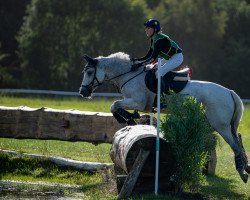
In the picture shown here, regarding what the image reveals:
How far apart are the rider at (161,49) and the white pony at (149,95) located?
Answer: 1.55 ft

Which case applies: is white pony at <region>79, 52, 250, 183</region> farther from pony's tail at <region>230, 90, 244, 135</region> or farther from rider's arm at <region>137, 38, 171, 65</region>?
rider's arm at <region>137, 38, 171, 65</region>

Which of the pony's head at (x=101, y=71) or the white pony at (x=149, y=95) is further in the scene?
the pony's head at (x=101, y=71)

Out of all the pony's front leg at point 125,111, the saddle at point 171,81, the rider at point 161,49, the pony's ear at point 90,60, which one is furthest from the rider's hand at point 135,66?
the pony's ear at point 90,60

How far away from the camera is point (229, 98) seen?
1205 centimetres

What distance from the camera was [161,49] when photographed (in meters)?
11.8

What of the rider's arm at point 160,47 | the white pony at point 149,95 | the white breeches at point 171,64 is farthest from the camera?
the white breeches at point 171,64

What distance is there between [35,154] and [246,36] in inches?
1698

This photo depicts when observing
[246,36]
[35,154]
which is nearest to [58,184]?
[35,154]

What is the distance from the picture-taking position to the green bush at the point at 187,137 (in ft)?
30.7

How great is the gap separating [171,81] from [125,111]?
3.32 ft

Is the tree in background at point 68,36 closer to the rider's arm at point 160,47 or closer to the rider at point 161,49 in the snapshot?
the rider at point 161,49

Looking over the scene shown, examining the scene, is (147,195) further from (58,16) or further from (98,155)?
(58,16)

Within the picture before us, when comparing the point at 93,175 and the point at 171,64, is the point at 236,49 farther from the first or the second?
the point at 93,175

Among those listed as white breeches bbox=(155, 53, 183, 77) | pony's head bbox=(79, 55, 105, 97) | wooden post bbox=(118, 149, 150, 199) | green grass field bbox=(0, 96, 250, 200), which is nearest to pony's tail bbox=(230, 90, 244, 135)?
green grass field bbox=(0, 96, 250, 200)
